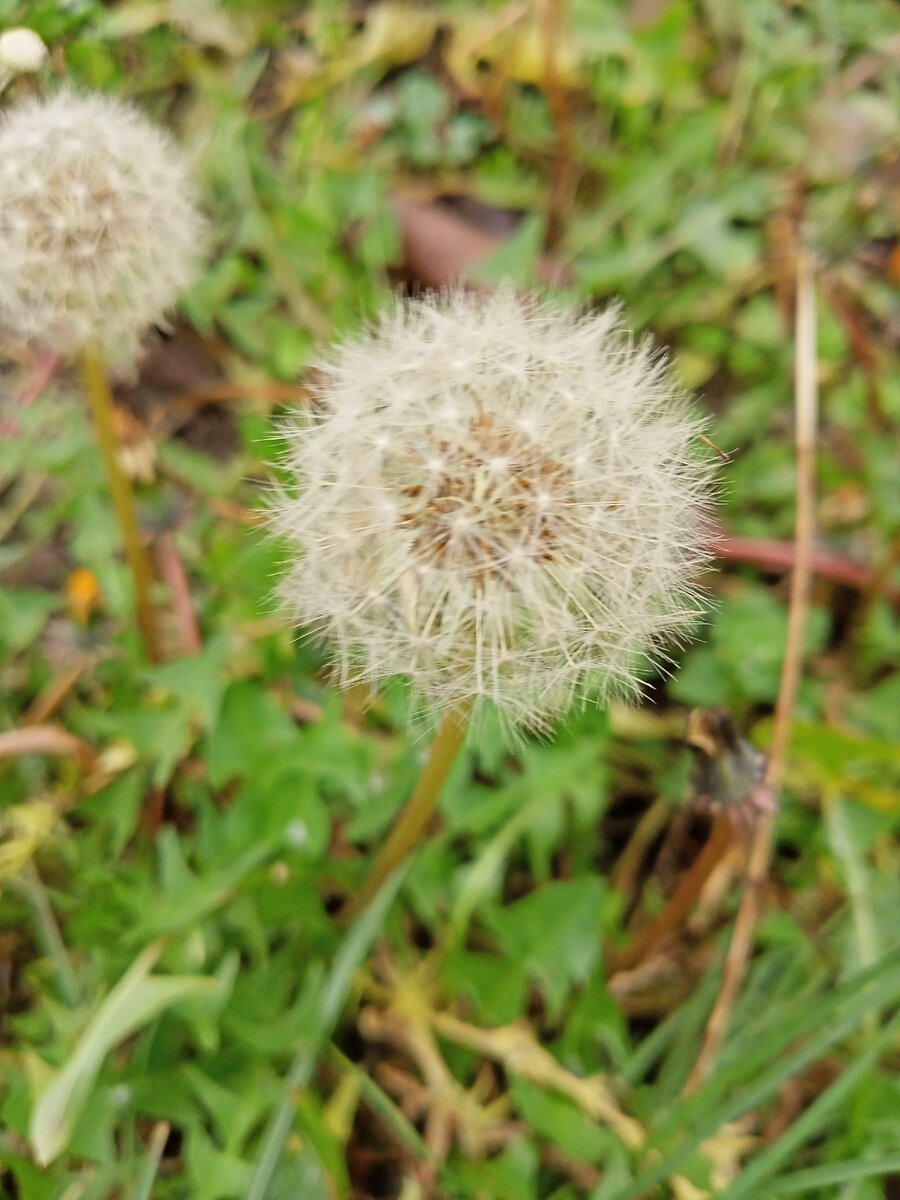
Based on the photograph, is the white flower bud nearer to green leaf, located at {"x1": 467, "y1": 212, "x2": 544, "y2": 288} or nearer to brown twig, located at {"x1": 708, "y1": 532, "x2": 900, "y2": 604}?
green leaf, located at {"x1": 467, "y1": 212, "x2": 544, "y2": 288}

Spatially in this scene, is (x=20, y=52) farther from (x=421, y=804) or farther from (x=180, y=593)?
(x=421, y=804)

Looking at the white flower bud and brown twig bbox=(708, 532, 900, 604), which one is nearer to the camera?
the white flower bud

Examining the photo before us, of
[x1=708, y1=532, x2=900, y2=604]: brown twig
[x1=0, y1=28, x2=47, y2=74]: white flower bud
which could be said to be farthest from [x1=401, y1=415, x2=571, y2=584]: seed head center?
[x1=708, y1=532, x2=900, y2=604]: brown twig

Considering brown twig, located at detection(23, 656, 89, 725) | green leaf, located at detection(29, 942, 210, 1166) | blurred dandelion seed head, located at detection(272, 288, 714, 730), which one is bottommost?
green leaf, located at detection(29, 942, 210, 1166)

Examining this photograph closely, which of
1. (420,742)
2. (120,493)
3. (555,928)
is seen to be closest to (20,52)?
(120,493)

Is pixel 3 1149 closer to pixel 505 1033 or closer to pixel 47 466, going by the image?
pixel 505 1033

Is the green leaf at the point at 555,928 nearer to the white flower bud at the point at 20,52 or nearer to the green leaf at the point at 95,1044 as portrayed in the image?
the green leaf at the point at 95,1044

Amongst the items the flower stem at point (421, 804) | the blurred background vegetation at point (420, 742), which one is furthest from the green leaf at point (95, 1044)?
the flower stem at point (421, 804)
